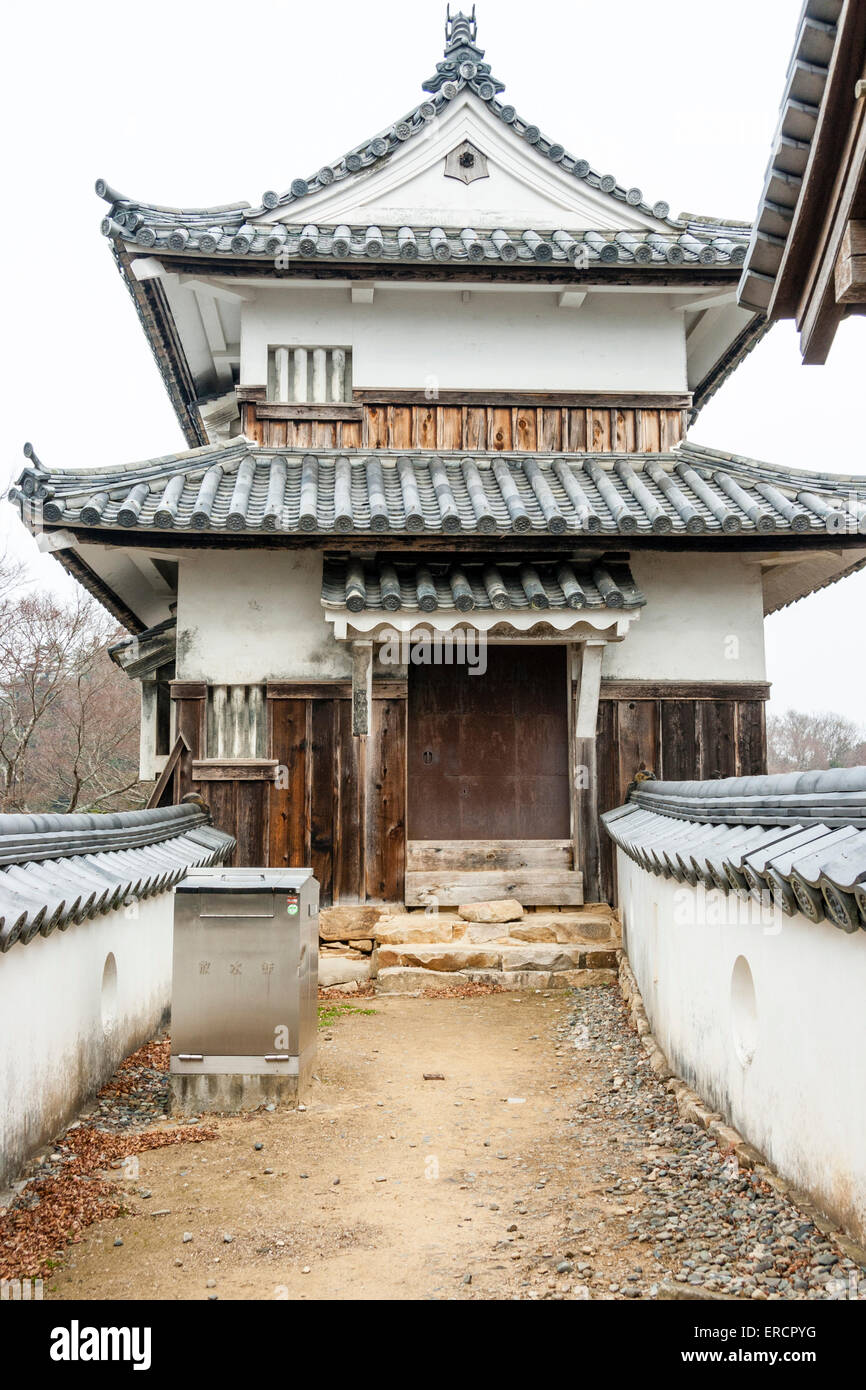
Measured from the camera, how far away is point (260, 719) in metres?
11.5

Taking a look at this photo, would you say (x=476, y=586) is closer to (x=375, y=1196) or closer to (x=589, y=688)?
(x=589, y=688)

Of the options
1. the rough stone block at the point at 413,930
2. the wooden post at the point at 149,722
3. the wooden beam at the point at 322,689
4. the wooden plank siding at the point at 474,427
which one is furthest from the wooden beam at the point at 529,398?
the rough stone block at the point at 413,930

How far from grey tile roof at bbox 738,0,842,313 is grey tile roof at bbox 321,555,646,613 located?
453 cm

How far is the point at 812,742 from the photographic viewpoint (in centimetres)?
5988

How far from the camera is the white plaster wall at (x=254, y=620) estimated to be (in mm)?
11516

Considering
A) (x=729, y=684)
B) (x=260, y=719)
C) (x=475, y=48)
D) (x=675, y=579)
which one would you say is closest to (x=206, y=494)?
(x=260, y=719)

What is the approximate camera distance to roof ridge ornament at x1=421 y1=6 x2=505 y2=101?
13.1 metres

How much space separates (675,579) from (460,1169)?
25.2 feet

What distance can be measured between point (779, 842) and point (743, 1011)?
123 centimetres

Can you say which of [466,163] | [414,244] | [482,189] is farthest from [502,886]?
[466,163]

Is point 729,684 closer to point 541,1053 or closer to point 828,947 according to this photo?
point 541,1053

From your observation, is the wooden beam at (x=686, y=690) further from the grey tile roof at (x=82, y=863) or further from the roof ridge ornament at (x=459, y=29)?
the roof ridge ornament at (x=459, y=29)

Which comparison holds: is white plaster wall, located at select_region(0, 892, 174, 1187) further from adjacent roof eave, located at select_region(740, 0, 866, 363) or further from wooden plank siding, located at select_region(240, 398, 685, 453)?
wooden plank siding, located at select_region(240, 398, 685, 453)

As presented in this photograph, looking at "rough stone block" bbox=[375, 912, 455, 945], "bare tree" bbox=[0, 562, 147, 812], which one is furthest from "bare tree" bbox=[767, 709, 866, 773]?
"rough stone block" bbox=[375, 912, 455, 945]
